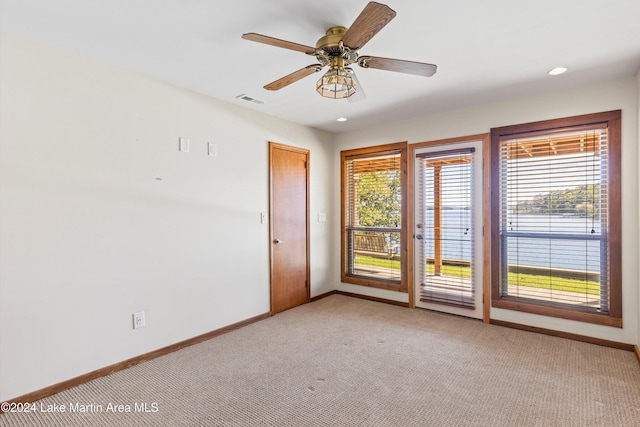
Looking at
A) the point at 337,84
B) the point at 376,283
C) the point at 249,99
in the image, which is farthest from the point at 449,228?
the point at 249,99

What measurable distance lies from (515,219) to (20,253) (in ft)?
14.8

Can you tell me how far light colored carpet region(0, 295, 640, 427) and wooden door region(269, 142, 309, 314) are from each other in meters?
0.82

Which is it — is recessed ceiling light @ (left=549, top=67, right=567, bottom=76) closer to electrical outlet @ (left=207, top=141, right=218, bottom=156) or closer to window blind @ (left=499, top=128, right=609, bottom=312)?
window blind @ (left=499, top=128, right=609, bottom=312)

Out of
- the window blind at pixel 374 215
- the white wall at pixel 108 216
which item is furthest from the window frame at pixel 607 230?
the white wall at pixel 108 216

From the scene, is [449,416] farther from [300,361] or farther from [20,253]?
Answer: [20,253]

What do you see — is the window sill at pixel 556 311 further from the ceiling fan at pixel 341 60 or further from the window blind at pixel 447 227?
the ceiling fan at pixel 341 60

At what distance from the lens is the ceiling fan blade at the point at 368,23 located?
1526mm

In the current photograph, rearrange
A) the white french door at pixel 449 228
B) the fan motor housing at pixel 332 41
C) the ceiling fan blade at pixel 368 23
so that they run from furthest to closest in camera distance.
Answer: the white french door at pixel 449 228 → the fan motor housing at pixel 332 41 → the ceiling fan blade at pixel 368 23

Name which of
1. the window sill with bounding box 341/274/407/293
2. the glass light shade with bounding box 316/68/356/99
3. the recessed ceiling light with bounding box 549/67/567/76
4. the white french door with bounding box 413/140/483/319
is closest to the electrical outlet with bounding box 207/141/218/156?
the glass light shade with bounding box 316/68/356/99

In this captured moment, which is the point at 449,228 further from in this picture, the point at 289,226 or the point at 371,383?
the point at 371,383

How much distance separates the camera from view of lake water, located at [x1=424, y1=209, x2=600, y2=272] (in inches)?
125

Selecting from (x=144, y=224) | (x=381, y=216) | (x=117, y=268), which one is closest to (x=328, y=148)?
(x=381, y=216)

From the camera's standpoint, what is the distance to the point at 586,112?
10.3 ft

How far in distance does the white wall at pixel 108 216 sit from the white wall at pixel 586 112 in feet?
8.46
